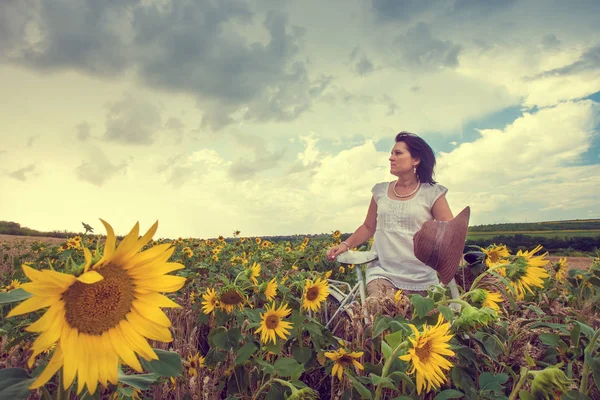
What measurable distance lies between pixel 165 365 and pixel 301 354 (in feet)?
4.95

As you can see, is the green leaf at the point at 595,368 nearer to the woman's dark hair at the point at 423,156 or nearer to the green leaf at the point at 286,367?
the green leaf at the point at 286,367

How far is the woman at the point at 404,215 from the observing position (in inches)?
175

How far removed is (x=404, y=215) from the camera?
4699mm

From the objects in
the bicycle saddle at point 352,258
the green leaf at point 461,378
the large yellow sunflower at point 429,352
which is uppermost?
the bicycle saddle at point 352,258

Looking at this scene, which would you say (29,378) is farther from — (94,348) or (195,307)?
(195,307)

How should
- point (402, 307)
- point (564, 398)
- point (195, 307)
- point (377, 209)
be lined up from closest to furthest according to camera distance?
point (564, 398) < point (402, 307) < point (195, 307) < point (377, 209)

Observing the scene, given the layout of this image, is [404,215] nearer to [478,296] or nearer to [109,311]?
[478,296]

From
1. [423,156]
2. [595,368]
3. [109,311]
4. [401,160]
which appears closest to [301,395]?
[109,311]

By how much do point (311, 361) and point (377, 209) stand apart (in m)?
2.33

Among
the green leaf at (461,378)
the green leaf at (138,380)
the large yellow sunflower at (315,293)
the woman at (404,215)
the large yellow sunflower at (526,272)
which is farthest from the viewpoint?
the woman at (404,215)

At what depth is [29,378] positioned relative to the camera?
1.48 meters

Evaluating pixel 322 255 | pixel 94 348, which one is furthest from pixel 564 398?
pixel 322 255

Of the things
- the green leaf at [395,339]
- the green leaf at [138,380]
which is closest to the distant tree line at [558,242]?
the green leaf at [395,339]

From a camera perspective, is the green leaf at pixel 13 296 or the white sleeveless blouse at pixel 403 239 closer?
the green leaf at pixel 13 296
